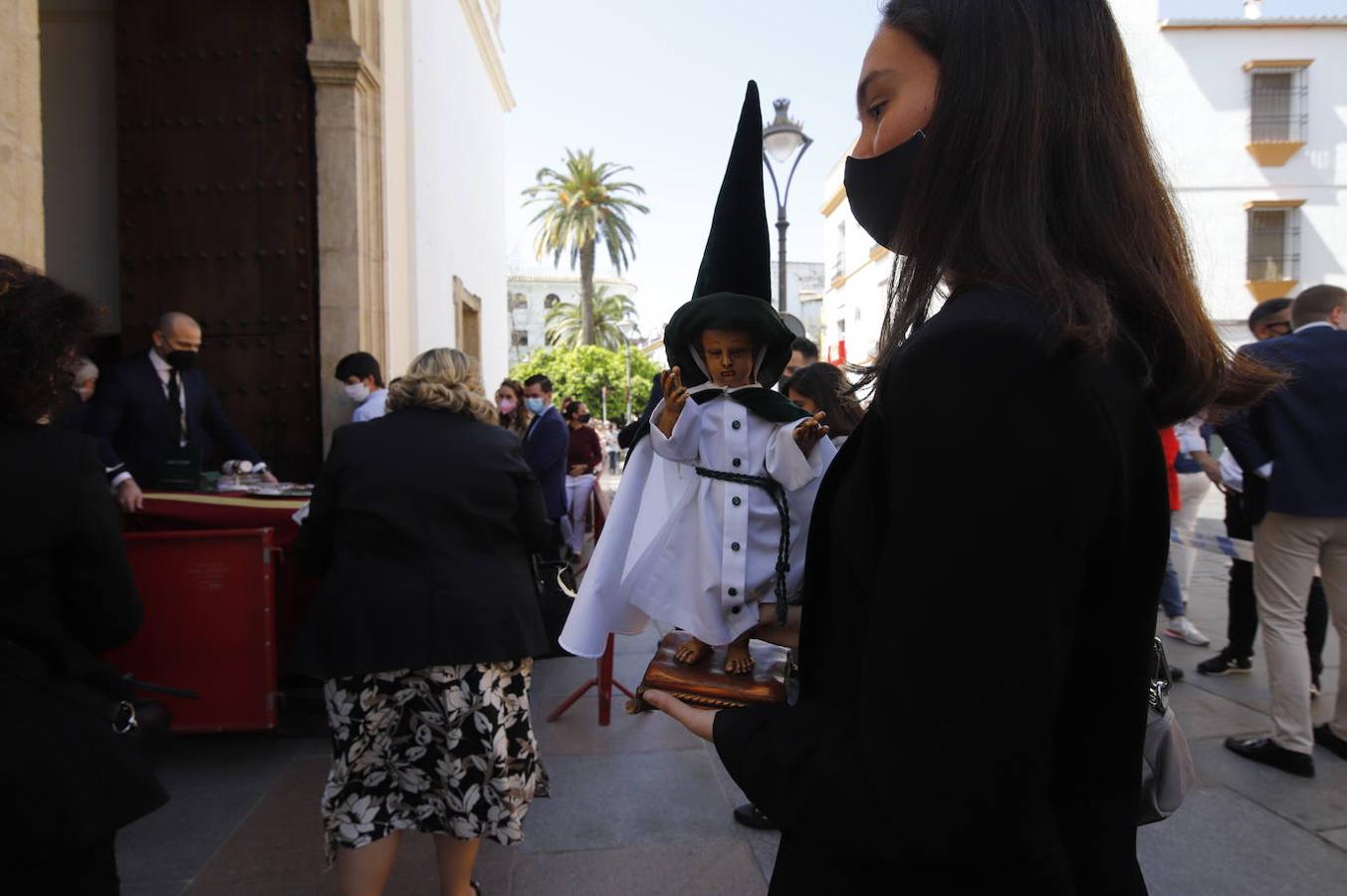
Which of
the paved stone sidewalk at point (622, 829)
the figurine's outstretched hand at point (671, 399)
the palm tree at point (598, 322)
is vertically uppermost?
the palm tree at point (598, 322)

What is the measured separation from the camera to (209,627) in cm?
412

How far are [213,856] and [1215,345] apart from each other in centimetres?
380

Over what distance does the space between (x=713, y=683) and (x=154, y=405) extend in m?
4.60

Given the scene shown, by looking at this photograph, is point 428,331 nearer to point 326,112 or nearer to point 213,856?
point 326,112

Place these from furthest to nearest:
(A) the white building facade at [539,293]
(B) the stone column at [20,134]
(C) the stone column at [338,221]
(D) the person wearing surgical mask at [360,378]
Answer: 1. (A) the white building facade at [539,293]
2. (C) the stone column at [338,221]
3. (D) the person wearing surgical mask at [360,378]
4. (B) the stone column at [20,134]

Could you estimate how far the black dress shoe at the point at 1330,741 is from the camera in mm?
4254

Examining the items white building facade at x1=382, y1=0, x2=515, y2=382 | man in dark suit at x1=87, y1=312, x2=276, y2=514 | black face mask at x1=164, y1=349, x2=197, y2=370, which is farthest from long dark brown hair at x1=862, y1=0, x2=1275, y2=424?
white building facade at x1=382, y1=0, x2=515, y2=382

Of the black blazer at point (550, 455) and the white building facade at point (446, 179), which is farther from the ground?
the white building facade at point (446, 179)

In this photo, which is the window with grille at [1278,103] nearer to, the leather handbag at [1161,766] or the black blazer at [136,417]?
the black blazer at [136,417]

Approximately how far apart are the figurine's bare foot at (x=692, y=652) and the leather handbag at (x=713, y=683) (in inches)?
0.5

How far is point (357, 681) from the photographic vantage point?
2871 mm

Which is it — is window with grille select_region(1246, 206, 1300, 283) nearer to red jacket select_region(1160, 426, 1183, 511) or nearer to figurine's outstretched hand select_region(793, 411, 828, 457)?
red jacket select_region(1160, 426, 1183, 511)

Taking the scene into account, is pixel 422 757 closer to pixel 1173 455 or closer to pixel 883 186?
pixel 883 186

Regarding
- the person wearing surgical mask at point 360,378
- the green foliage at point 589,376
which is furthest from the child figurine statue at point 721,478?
the green foliage at point 589,376
